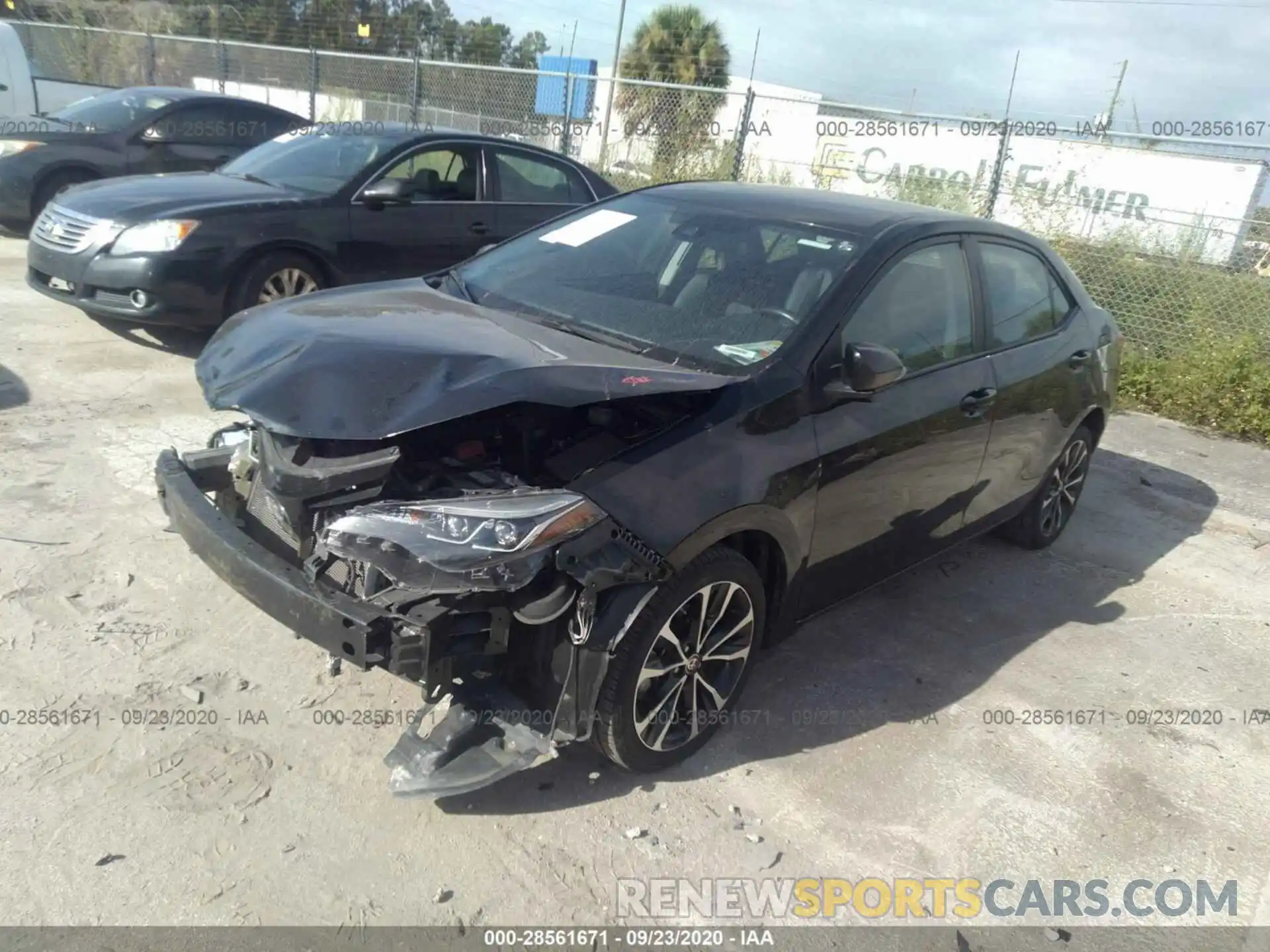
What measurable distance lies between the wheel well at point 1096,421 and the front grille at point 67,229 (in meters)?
5.88

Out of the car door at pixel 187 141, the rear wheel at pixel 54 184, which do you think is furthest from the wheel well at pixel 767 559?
the rear wheel at pixel 54 184

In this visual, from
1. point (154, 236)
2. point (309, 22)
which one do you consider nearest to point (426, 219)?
point (154, 236)

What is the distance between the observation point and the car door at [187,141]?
9.28 metres

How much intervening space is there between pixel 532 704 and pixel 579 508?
1.96 ft

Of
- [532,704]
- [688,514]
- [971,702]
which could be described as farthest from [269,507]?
[971,702]

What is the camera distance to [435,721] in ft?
10.0

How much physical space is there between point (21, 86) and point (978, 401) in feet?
42.9

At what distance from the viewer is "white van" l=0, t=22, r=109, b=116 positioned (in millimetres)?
11898

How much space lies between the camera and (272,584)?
268 centimetres

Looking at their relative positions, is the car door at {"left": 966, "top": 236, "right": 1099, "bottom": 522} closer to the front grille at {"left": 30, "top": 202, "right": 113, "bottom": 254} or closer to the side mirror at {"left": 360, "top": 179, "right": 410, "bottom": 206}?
the side mirror at {"left": 360, "top": 179, "right": 410, "bottom": 206}

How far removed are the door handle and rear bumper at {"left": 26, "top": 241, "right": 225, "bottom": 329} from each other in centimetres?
461

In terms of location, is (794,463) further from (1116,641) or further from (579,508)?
(1116,641)

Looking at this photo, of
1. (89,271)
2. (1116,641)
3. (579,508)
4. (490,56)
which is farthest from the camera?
(490,56)

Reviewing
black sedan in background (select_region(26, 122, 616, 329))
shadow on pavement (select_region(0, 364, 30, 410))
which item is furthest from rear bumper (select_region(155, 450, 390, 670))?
black sedan in background (select_region(26, 122, 616, 329))
